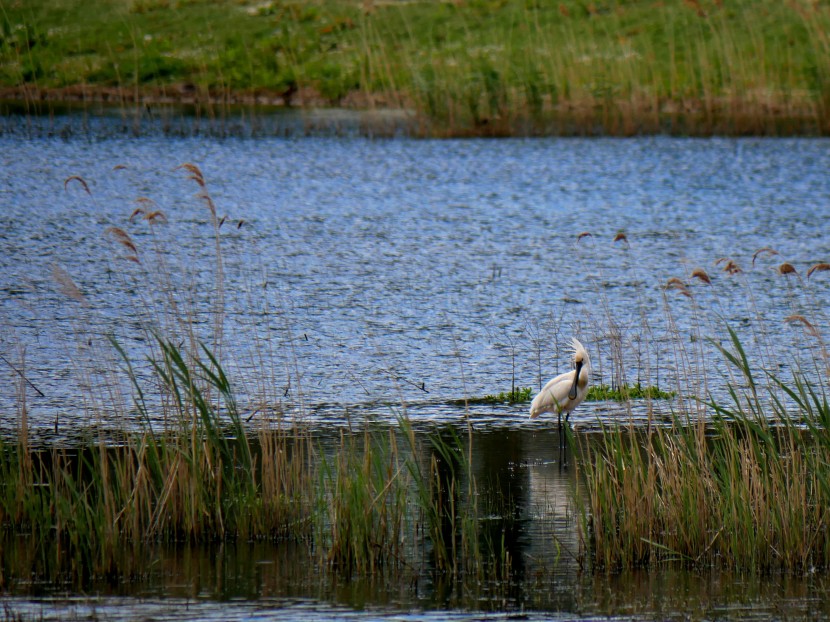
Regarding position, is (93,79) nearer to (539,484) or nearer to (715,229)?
(715,229)

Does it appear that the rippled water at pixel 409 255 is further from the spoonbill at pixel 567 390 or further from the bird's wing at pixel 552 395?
the bird's wing at pixel 552 395

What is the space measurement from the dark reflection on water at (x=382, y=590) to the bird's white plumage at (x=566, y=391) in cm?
215

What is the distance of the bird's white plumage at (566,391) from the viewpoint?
9.09m

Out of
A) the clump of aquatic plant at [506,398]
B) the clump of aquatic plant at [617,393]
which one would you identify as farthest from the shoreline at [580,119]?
the clump of aquatic plant at [506,398]

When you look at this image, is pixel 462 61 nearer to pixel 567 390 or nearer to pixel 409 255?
pixel 409 255

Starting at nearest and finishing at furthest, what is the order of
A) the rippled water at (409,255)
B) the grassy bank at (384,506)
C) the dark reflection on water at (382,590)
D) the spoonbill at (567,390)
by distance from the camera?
the dark reflection on water at (382,590) → the grassy bank at (384,506) → the spoonbill at (567,390) → the rippled water at (409,255)

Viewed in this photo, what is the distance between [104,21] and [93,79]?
6076 mm

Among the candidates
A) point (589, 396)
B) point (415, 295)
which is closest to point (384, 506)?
point (589, 396)

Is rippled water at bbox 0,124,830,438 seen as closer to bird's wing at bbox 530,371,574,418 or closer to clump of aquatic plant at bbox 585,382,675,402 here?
clump of aquatic plant at bbox 585,382,675,402

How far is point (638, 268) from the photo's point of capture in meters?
16.5

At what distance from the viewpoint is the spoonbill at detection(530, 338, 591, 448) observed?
9.08 m

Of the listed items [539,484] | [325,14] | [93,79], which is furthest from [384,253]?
[325,14]

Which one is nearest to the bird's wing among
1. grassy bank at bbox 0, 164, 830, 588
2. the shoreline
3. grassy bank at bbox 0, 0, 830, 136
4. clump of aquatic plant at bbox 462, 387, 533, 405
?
clump of aquatic plant at bbox 462, 387, 533, 405

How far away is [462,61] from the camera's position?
3144 cm
